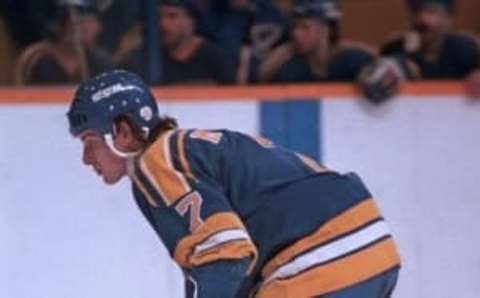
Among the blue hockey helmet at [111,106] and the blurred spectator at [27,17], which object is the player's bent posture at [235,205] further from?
the blurred spectator at [27,17]

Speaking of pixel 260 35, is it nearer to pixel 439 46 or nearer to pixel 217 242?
pixel 439 46

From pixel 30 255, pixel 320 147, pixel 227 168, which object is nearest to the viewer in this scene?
pixel 227 168

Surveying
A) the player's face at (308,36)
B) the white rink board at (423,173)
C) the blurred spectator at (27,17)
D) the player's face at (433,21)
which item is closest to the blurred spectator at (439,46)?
the player's face at (433,21)

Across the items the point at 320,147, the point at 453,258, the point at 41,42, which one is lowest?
the point at 453,258

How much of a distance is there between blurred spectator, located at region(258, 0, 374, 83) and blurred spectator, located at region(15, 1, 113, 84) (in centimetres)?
70

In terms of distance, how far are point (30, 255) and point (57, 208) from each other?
195 millimetres

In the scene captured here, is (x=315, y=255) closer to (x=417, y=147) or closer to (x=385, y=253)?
(x=385, y=253)

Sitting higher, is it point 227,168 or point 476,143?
point 227,168

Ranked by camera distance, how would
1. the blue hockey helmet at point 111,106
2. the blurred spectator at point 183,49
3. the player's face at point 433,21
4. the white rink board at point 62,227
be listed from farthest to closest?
the player's face at point 433,21 → the blurred spectator at point 183,49 → the white rink board at point 62,227 → the blue hockey helmet at point 111,106

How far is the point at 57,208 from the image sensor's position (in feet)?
22.3

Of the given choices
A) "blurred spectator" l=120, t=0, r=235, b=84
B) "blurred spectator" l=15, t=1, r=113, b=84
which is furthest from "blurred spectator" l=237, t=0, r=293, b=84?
"blurred spectator" l=15, t=1, r=113, b=84

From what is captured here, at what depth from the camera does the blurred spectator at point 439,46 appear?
742cm

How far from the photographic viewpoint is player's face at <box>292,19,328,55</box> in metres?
7.27

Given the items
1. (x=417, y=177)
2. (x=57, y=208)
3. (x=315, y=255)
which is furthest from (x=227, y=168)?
(x=417, y=177)
